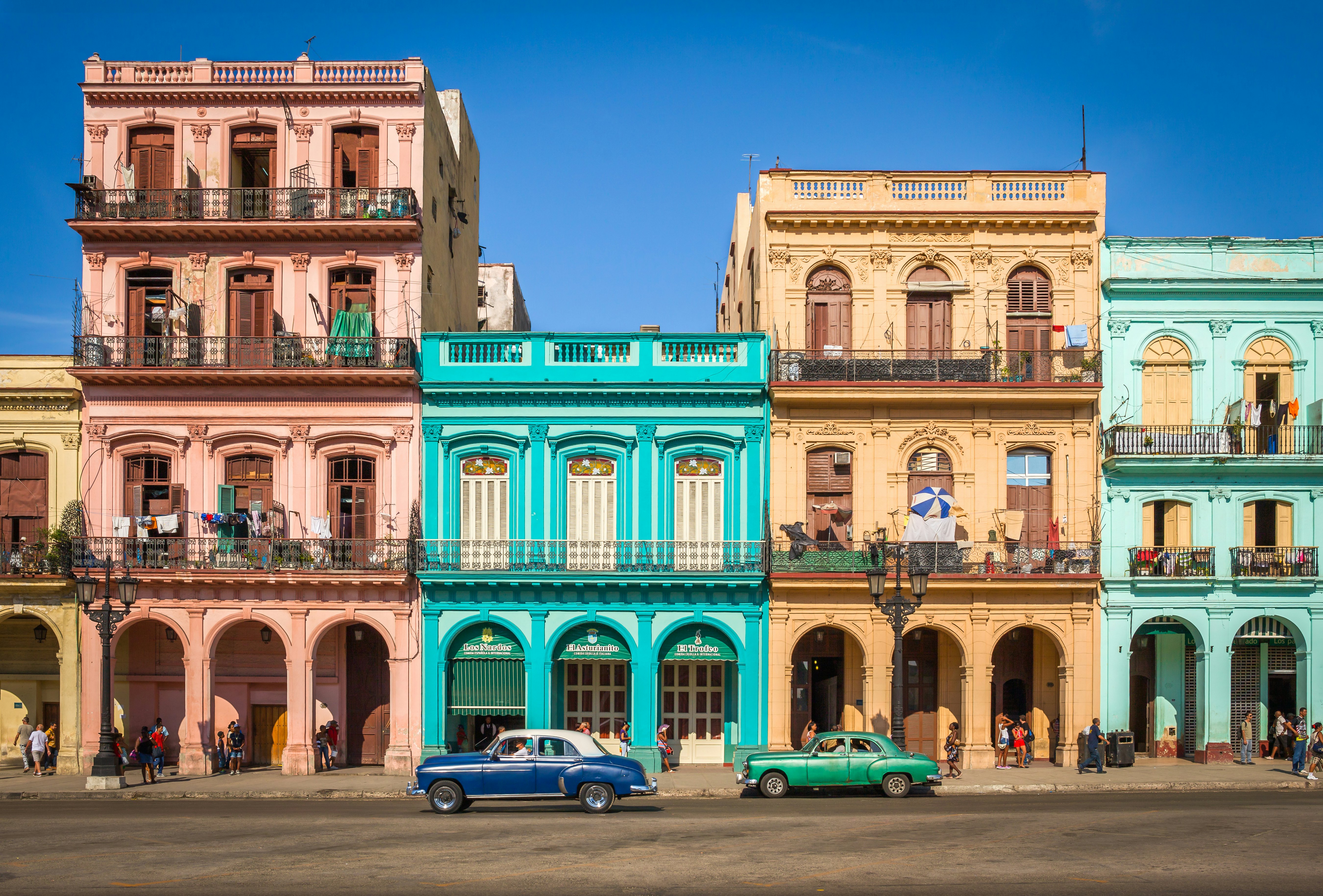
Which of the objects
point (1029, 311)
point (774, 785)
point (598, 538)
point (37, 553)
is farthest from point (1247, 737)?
point (37, 553)

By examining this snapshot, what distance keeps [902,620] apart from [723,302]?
19578 millimetres

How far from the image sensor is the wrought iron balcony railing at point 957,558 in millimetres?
28734

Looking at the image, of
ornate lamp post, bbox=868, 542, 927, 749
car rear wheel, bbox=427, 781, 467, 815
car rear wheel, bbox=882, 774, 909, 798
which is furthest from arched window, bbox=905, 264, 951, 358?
car rear wheel, bbox=427, 781, 467, 815

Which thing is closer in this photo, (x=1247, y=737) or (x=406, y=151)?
(x=1247, y=737)

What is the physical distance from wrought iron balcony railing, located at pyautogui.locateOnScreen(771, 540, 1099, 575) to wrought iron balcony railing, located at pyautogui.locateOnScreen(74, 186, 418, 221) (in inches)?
515

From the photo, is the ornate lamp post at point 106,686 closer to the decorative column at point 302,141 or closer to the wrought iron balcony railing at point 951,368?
the decorative column at point 302,141

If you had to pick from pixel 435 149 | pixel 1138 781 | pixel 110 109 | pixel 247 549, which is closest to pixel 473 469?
pixel 247 549

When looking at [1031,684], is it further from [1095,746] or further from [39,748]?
[39,748]

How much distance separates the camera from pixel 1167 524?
29922mm

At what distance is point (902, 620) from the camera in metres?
25.0

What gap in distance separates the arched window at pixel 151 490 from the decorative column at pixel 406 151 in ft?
30.7

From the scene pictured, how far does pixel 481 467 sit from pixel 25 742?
13292 millimetres

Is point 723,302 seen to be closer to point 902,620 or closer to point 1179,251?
point 1179,251

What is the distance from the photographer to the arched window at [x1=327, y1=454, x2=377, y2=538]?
96.0 feet
